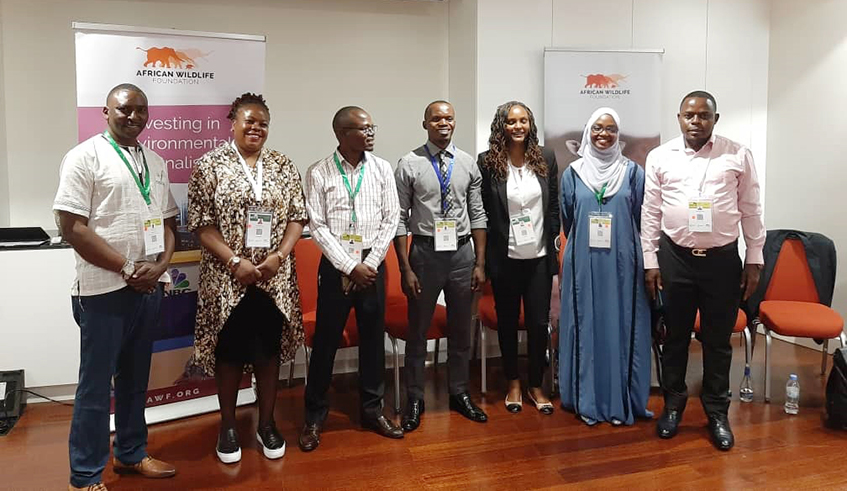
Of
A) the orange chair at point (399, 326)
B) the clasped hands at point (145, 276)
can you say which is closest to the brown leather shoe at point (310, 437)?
the orange chair at point (399, 326)

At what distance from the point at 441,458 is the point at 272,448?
810mm

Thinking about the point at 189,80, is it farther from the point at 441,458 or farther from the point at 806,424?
the point at 806,424

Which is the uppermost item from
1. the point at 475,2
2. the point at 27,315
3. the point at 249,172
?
the point at 475,2

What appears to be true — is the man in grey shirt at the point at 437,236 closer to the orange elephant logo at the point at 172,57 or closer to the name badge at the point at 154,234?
the name badge at the point at 154,234

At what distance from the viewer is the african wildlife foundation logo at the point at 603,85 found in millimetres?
4684

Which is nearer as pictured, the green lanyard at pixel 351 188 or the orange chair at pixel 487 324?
the green lanyard at pixel 351 188

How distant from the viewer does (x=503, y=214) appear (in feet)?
11.4

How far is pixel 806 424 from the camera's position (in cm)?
347

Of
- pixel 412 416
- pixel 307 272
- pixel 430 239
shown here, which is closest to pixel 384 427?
pixel 412 416

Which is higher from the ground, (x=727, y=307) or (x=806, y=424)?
(x=727, y=307)

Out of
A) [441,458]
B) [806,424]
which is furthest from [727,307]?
[441,458]

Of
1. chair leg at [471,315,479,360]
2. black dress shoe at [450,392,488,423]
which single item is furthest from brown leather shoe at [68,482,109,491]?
chair leg at [471,315,479,360]

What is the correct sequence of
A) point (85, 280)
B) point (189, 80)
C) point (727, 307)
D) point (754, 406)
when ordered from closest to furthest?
point (85, 280), point (727, 307), point (189, 80), point (754, 406)

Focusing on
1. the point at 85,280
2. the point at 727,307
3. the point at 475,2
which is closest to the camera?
the point at 85,280
